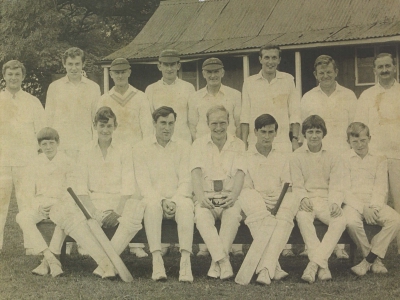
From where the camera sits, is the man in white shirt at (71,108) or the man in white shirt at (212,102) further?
the man in white shirt at (71,108)

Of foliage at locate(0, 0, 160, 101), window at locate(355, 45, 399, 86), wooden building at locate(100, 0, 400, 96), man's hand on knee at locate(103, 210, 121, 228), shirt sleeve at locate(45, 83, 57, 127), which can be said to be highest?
foliage at locate(0, 0, 160, 101)

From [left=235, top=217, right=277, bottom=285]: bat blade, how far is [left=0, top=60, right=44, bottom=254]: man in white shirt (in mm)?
2238

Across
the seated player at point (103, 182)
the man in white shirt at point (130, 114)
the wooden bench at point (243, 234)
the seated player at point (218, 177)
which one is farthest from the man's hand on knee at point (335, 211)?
the man in white shirt at point (130, 114)

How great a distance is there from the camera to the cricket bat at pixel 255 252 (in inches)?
157

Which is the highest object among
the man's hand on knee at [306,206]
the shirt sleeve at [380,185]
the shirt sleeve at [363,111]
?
the shirt sleeve at [363,111]

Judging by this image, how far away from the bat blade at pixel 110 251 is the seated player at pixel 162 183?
63 mm

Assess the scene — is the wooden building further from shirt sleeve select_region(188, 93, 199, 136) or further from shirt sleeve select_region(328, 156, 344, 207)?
shirt sleeve select_region(328, 156, 344, 207)

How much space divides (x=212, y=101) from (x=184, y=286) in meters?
1.81

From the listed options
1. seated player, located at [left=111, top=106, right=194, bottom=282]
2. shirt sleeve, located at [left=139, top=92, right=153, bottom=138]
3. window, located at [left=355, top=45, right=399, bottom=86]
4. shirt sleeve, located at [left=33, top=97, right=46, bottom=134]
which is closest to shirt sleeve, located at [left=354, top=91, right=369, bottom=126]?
seated player, located at [left=111, top=106, right=194, bottom=282]

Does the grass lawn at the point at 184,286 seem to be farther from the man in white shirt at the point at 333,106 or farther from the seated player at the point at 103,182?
the man in white shirt at the point at 333,106

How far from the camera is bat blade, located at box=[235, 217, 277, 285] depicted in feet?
13.1

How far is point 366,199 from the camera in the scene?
455cm

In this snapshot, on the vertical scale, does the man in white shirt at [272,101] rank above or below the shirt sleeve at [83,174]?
above

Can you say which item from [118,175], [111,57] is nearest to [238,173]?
[118,175]
